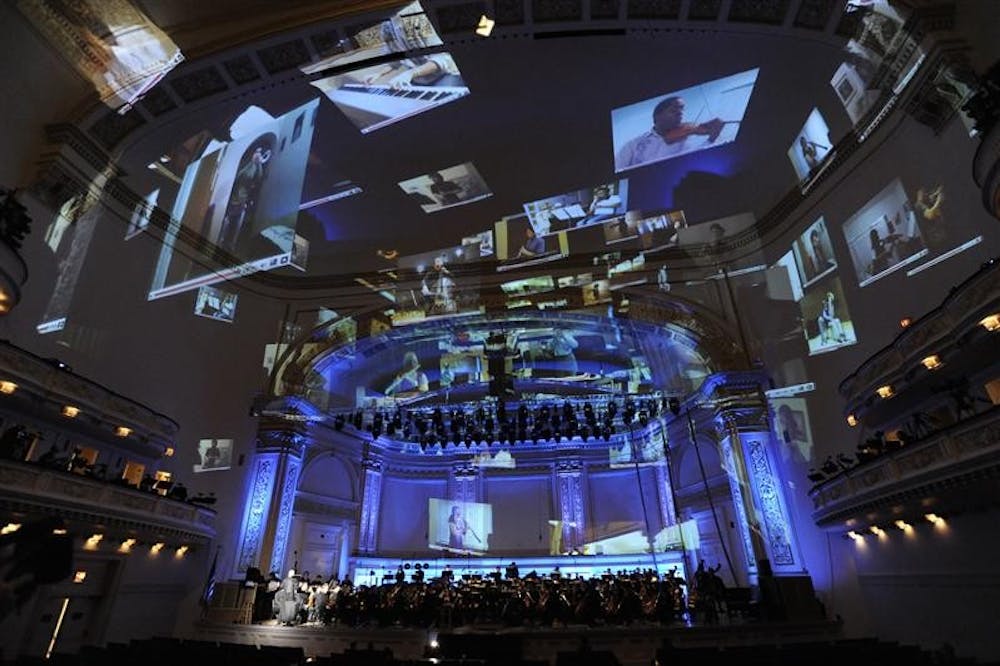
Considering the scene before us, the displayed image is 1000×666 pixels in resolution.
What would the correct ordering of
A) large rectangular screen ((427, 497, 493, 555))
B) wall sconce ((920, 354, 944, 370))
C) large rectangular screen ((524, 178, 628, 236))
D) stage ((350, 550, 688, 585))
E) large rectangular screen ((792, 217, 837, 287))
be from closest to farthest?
wall sconce ((920, 354, 944, 370)), large rectangular screen ((792, 217, 837, 287)), large rectangular screen ((524, 178, 628, 236)), stage ((350, 550, 688, 585)), large rectangular screen ((427, 497, 493, 555))

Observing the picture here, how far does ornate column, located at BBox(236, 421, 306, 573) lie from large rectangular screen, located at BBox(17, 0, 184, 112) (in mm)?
10910

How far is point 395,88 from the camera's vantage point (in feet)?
43.5

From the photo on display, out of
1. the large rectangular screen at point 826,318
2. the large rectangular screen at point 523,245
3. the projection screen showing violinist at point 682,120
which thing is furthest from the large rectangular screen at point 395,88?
the large rectangular screen at point 826,318

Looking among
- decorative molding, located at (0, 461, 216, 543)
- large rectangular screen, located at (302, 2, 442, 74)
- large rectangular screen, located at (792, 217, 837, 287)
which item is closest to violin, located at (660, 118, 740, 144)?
large rectangular screen, located at (792, 217, 837, 287)

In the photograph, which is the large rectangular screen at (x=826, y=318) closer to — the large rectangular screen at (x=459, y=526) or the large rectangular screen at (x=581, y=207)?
the large rectangular screen at (x=581, y=207)

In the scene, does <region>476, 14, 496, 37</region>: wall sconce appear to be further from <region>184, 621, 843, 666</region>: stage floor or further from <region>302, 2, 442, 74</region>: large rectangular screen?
<region>184, 621, 843, 666</region>: stage floor

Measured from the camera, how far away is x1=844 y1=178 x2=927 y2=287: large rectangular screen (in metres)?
11.1

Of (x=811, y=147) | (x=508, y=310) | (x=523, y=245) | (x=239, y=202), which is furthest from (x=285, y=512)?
(x=811, y=147)

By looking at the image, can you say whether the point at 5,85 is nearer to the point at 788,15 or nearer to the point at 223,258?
the point at 223,258

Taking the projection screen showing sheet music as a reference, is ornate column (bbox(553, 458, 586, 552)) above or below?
below

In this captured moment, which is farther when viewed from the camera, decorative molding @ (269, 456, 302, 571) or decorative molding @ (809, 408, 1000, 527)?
decorative molding @ (269, 456, 302, 571)

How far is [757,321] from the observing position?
55.4ft

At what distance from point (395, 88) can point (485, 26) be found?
2857 millimetres

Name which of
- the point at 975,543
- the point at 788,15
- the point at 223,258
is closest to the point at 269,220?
the point at 223,258
